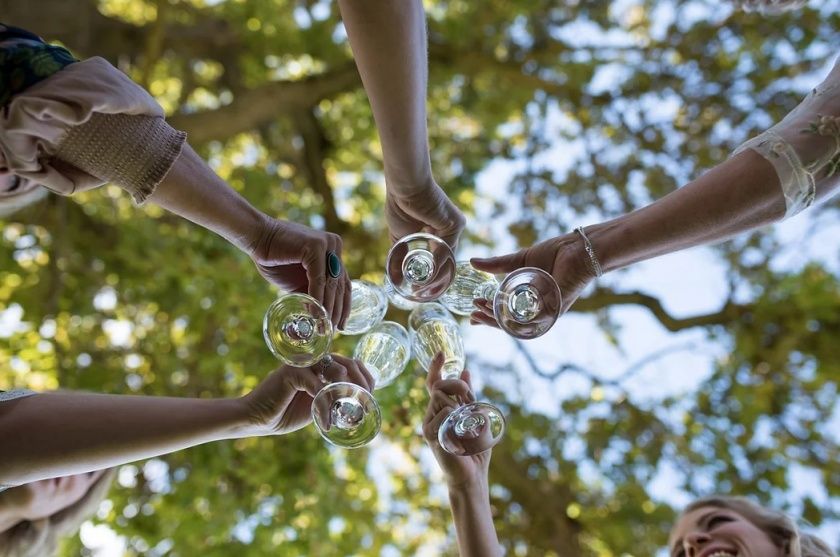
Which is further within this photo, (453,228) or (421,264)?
(453,228)

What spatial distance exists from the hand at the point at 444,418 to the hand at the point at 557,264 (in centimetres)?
18

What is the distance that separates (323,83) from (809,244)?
3256 mm

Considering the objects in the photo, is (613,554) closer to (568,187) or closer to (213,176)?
(568,187)

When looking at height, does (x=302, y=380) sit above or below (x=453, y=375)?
below

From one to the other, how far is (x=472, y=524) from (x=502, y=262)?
74 centimetres

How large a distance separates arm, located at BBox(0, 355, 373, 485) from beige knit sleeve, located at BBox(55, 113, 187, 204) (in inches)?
19.4

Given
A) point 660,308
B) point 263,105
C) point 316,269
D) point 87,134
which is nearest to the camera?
point 87,134

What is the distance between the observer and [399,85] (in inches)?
63.0

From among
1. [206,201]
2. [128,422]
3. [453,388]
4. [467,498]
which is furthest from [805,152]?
[128,422]

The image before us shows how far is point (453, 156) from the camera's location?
513 cm

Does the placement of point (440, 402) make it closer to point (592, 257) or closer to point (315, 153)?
point (592, 257)

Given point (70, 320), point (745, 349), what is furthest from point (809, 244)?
point (70, 320)

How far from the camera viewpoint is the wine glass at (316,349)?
1694mm

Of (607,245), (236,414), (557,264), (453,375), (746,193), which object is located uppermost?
(746,193)
